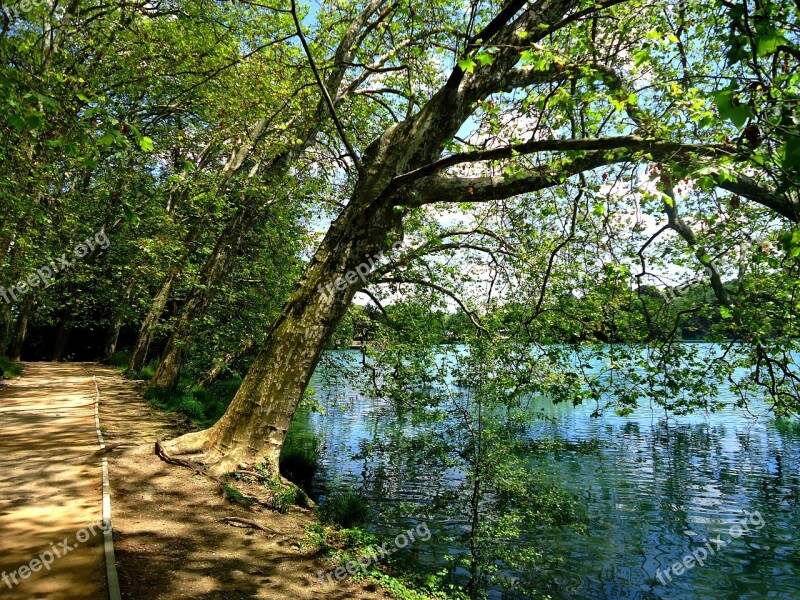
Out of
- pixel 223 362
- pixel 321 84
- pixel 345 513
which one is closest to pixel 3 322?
pixel 223 362

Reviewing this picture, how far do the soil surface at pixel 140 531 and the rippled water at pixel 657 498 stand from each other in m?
3.44

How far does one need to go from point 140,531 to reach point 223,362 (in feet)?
22.8

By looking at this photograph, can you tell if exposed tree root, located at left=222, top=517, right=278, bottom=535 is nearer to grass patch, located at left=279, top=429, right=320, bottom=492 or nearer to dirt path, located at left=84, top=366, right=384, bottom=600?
dirt path, located at left=84, top=366, right=384, bottom=600

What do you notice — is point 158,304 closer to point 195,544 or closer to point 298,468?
point 298,468

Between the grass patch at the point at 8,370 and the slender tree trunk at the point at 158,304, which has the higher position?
the slender tree trunk at the point at 158,304

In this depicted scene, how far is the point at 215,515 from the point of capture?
5109 millimetres

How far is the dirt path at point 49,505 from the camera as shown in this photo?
3465 mm

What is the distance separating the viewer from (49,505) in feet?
15.7

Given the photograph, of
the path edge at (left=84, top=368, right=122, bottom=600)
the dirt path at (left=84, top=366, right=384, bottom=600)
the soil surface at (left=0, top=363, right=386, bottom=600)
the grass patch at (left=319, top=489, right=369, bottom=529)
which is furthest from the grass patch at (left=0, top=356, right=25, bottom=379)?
the grass patch at (left=319, top=489, right=369, bottom=529)

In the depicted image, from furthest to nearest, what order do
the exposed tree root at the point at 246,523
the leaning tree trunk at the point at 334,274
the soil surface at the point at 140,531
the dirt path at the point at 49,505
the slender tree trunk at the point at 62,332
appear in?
the slender tree trunk at the point at 62,332 < the leaning tree trunk at the point at 334,274 < the exposed tree root at the point at 246,523 < the soil surface at the point at 140,531 < the dirt path at the point at 49,505

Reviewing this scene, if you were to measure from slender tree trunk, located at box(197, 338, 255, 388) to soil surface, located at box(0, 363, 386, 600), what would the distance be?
13.7 feet

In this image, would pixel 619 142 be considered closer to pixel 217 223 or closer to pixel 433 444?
pixel 433 444

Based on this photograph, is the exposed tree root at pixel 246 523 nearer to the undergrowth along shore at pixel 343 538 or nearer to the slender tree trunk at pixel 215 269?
the undergrowth along shore at pixel 343 538

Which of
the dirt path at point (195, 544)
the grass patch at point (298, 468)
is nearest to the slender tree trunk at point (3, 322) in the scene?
the grass patch at point (298, 468)
